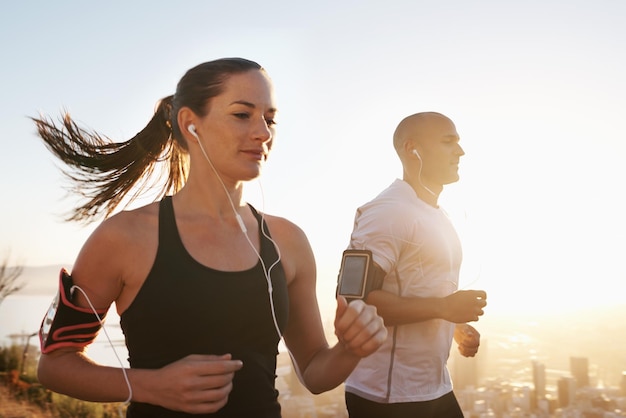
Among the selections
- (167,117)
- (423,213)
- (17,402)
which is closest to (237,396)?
(167,117)

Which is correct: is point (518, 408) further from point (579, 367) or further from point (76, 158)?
point (76, 158)

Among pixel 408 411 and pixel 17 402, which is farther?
pixel 17 402

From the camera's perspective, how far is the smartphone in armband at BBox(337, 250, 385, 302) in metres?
2.37

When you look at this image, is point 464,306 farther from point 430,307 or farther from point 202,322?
point 202,322

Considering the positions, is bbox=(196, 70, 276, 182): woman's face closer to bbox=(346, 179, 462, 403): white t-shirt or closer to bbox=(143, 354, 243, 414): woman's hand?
bbox=(143, 354, 243, 414): woman's hand

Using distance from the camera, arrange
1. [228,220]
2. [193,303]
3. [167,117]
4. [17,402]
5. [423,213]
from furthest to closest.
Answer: [17,402] → [423,213] → [167,117] → [228,220] → [193,303]

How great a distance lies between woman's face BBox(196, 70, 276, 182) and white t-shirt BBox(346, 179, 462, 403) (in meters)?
1.03

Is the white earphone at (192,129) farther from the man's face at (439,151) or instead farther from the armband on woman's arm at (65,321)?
the man's face at (439,151)

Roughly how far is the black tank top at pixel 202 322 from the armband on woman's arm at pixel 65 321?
0.08 meters

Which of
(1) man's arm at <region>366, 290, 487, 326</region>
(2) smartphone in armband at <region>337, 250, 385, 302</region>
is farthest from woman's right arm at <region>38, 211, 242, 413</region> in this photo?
(1) man's arm at <region>366, 290, 487, 326</region>

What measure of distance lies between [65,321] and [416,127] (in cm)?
200

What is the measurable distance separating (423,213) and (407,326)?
501 millimetres

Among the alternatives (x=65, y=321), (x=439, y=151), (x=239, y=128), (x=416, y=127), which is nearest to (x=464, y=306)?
(x=439, y=151)

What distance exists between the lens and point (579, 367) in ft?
42.7
